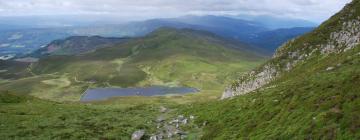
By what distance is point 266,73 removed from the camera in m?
94.1

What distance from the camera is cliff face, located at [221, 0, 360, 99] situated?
8300 centimetres

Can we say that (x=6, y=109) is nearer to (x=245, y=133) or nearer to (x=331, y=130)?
(x=245, y=133)

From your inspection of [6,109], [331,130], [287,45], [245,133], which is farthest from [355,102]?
[287,45]

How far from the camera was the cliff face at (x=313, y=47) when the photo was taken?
83.0 metres

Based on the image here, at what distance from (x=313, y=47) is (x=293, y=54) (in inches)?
228

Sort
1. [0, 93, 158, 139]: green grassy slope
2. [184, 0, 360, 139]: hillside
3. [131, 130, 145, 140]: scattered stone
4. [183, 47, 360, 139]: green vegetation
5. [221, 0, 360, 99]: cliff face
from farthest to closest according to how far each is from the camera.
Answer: [221, 0, 360, 99]: cliff face → [0, 93, 158, 139]: green grassy slope → [131, 130, 145, 140]: scattered stone → [184, 0, 360, 139]: hillside → [183, 47, 360, 139]: green vegetation

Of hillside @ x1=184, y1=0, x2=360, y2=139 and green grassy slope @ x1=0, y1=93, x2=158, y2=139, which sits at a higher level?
hillside @ x1=184, y1=0, x2=360, y2=139

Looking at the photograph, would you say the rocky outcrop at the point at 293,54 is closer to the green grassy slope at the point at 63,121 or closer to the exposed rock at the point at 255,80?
the exposed rock at the point at 255,80

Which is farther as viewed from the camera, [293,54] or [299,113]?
[293,54]

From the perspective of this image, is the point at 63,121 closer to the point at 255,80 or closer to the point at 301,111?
the point at 301,111

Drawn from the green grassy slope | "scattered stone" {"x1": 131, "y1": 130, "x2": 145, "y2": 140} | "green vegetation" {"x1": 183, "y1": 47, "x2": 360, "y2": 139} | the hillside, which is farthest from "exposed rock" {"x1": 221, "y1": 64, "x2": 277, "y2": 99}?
"scattered stone" {"x1": 131, "y1": 130, "x2": 145, "y2": 140}

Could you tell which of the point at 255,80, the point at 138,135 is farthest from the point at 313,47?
the point at 138,135

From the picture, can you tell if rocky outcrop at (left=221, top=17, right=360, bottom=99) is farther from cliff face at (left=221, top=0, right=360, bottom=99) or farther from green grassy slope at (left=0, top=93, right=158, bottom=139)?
green grassy slope at (left=0, top=93, right=158, bottom=139)

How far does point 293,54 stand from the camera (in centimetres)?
9338
